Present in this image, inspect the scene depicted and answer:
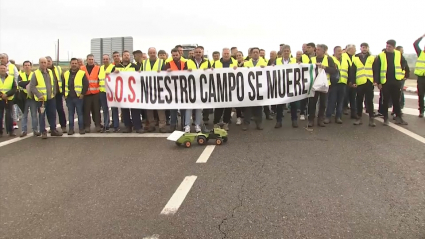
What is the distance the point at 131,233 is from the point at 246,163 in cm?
285

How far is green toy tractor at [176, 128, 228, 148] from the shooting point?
739 centimetres

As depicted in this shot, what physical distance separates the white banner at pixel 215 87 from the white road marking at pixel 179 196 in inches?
148

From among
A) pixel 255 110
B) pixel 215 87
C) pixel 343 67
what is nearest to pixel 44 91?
pixel 215 87

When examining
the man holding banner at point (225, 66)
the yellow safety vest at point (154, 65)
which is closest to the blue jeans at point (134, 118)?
the yellow safety vest at point (154, 65)

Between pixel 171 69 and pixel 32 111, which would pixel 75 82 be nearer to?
pixel 32 111

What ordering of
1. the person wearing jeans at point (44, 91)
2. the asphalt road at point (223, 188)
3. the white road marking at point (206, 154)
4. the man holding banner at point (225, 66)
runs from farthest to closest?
the man holding banner at point (225, 66), the person wearing jeans at point (44, 91), the white road marking at point (206, 154), the asphalt road at point (223, 188)

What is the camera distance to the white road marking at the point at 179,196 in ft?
14.0

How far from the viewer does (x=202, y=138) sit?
24.7ft

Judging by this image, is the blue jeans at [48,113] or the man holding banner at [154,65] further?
the man holding banner at [154,65]

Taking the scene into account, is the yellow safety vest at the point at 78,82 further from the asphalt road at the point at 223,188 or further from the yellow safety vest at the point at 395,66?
the yellow safety vest at the point at 395,66

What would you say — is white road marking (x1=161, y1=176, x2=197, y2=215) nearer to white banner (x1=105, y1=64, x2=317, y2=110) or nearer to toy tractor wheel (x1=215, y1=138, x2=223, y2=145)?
toy tractor wheel (x1=215, y1=138, x2=223, y2=145)

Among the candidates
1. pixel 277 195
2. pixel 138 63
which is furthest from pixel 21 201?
pixel 138 63

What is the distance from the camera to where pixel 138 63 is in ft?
33.0

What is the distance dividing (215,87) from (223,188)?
14.0 ft
